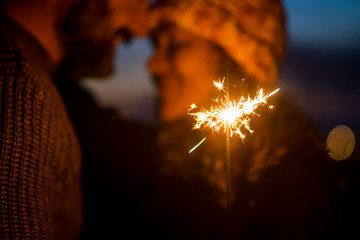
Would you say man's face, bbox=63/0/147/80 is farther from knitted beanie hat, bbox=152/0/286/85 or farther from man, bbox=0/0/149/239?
man, bbox=0/0/149/239

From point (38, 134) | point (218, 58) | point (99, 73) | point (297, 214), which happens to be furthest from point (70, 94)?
point (297, 214)

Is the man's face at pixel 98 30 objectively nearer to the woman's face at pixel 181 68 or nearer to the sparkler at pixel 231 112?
the woman's face at pixel 181 68

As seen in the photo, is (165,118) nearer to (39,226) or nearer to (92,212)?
(92,212)

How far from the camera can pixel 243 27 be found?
3.27 m

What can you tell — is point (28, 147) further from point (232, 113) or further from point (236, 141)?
point (236, 141)

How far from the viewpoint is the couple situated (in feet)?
6.22

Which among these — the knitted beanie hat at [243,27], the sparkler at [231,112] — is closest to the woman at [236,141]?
the knitted beanie hat at [243,27]

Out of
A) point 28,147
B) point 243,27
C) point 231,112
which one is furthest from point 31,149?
point 243,27

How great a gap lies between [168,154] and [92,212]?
3.57ft

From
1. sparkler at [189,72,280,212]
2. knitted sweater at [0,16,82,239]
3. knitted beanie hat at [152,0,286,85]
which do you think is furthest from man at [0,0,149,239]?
knitted beanie hat at [152,0,286,85]

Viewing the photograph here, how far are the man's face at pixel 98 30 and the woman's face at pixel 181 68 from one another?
0.37 m

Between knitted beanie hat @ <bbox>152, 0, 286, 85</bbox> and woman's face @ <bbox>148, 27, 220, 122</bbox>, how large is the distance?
7.4 inches

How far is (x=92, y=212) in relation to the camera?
3.51 m

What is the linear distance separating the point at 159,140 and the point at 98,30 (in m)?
1.52
